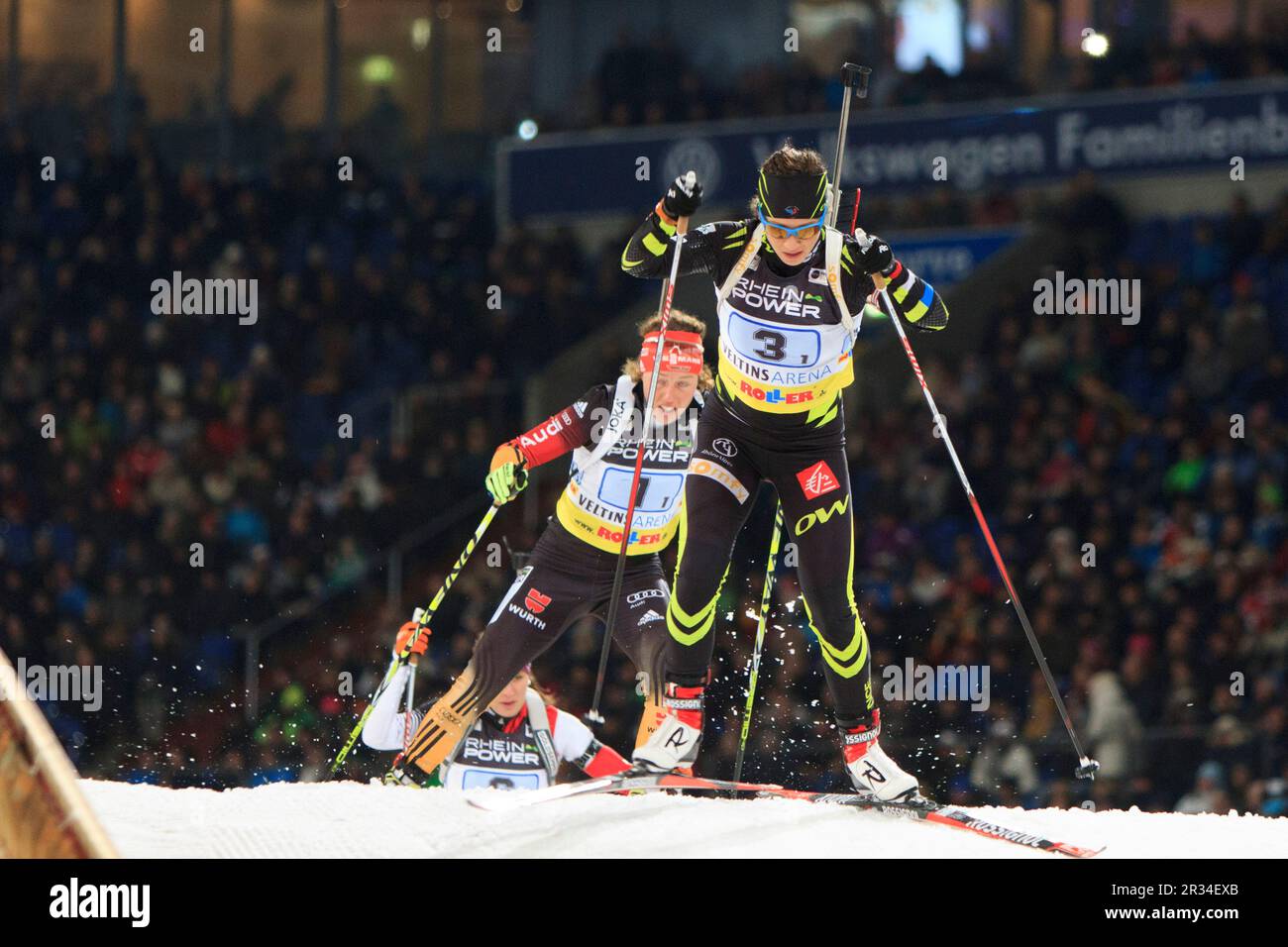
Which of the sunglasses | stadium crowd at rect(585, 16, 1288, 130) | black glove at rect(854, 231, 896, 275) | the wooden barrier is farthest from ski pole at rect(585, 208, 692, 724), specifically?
stadium crowd at rect(585, 16, 1288, 130)

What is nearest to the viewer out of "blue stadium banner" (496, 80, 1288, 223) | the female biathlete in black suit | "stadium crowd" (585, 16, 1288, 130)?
the female biathlete in black suit

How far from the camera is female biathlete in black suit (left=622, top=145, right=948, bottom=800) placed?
6.42 m

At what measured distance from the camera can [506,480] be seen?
23.8 feet

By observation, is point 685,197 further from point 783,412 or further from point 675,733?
point 675,733

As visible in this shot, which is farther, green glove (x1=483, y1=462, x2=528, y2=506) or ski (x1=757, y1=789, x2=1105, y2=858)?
green glove (x1=483, y1=462, x2=528, y2=506)

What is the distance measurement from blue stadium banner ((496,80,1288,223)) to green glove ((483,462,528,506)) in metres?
9.23

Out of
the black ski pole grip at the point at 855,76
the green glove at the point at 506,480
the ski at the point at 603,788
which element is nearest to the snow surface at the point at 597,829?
the ski at the point at 603,788

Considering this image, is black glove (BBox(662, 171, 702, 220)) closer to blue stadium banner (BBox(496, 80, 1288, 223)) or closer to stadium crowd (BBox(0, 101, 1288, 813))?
stadium crowd (BBox(0, 101, 1288, 813))

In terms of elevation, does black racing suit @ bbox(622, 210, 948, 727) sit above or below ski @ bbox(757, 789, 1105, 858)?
above

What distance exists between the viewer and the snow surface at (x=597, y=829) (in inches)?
237

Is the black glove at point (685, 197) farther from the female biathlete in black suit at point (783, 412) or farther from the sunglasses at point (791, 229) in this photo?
the sunglasses at point (791, 229)
